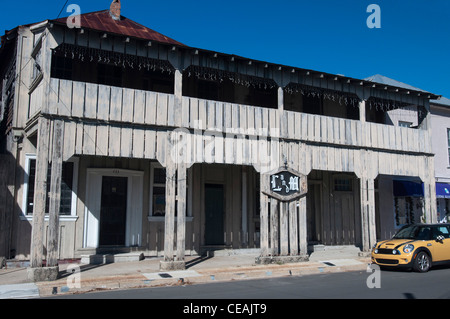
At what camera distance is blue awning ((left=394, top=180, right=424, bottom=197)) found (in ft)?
60.6

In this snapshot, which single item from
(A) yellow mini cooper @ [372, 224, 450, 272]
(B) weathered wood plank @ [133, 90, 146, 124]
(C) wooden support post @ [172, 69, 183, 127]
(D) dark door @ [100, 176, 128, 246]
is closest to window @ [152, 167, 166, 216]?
(D) dark door @ [100, 176, 128, 246]

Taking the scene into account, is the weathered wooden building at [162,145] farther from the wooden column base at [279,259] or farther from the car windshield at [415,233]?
the car windshield at [415,233]

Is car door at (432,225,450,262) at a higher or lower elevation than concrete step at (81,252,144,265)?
higher

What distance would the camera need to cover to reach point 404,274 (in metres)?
11.3

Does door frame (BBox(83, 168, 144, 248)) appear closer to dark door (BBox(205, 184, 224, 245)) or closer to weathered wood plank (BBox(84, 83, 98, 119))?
dark door (BBox(205, 184, 224, 245))

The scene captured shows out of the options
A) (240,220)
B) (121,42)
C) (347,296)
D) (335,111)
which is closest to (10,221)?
(121,42)

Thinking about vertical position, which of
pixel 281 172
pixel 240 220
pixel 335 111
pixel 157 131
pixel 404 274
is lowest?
pixel 404 274

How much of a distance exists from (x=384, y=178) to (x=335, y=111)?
398cm

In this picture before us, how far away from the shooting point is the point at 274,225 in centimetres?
1345

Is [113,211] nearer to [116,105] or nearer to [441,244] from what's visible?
[116,105]

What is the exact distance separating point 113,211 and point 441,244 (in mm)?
10172

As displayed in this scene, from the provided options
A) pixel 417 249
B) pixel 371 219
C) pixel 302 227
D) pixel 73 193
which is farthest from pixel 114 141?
pixel 371 219

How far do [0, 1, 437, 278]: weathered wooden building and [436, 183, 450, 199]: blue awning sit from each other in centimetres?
274

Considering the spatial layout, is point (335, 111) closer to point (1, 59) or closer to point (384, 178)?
point (384, 178)
